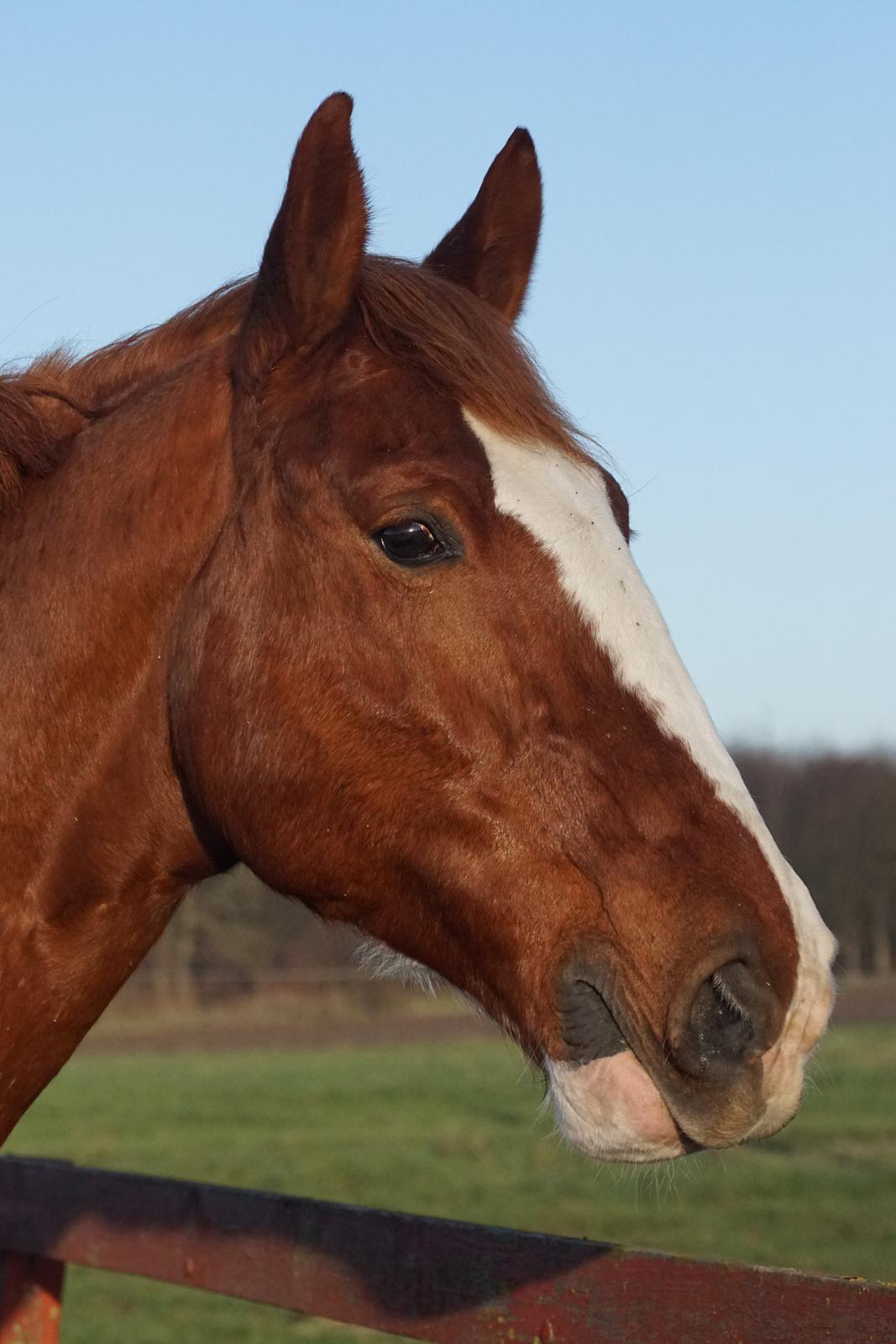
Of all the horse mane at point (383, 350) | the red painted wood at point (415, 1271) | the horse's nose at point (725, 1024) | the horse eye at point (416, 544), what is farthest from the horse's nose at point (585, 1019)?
the horse mane at point (383, 350)

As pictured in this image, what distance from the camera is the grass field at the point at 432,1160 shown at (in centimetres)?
1079

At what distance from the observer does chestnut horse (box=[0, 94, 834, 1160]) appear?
2201 millimetres

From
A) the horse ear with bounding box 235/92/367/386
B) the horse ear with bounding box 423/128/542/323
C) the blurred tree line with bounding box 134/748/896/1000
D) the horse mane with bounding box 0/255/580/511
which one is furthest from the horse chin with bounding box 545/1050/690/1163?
the blurred tree line with bounding box 134/748/896/1000

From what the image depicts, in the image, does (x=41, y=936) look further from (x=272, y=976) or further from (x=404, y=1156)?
(x=272, y=976)

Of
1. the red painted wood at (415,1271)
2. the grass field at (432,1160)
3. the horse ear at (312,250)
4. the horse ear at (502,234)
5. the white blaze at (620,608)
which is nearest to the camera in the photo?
the white blaze at (620,608)

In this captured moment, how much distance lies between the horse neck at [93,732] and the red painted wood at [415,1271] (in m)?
0.95

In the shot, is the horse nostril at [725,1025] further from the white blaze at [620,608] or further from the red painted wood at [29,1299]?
the red painted wood at [29,1299]

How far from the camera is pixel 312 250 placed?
263 cm

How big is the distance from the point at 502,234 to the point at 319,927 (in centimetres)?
3862

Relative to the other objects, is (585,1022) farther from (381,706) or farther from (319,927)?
(319,927)

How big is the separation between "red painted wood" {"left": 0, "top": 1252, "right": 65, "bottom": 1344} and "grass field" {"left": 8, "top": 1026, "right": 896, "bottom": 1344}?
6.67ft

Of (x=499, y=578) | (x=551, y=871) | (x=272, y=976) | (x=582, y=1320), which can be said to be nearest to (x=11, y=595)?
(x=499, y=578)

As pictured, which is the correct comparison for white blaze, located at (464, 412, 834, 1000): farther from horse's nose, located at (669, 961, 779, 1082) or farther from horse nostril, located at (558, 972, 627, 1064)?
horse nostril, located at (558, 972, 627, 1064)

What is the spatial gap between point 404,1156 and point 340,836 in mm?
14853
